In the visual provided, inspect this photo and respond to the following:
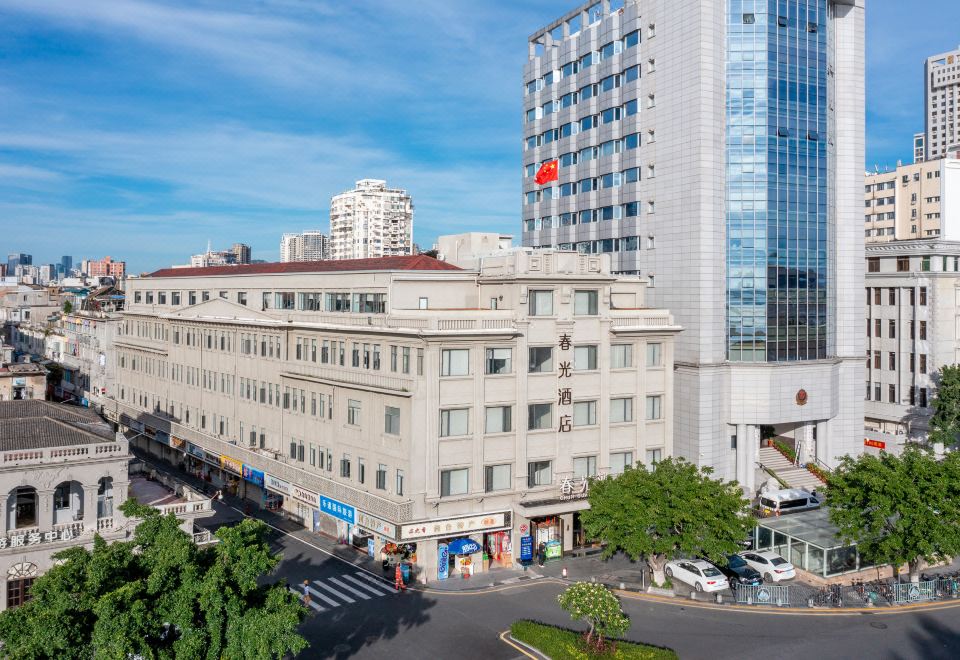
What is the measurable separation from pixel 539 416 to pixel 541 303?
7.49m

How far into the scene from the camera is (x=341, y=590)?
155 ft

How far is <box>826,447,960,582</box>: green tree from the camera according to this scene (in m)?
44.8

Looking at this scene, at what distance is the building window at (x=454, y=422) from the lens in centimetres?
4969

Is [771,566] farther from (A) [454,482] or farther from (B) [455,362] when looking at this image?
(B) [455,362]

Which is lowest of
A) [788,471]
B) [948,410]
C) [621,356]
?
[788,471]

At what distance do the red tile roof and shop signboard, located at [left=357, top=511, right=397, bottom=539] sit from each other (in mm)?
18370

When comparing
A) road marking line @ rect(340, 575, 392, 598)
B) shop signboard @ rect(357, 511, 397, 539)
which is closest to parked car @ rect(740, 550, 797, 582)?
shop signboard @ rect(357, 511, 397, 539)

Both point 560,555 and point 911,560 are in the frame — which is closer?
point 911,560

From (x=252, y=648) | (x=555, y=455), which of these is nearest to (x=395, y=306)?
(x=555, y=455)

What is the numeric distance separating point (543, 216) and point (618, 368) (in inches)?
1509

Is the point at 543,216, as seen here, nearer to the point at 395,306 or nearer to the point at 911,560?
the point at 395,306

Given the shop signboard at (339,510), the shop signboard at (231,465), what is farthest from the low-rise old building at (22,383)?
the shop signboard at (339,510)

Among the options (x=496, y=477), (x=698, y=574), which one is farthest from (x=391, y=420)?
(x=698, y=574)

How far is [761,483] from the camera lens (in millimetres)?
69000
